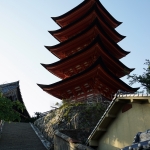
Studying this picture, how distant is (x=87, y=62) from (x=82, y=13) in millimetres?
8586

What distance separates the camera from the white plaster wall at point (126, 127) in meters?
8.29

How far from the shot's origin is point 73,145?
10938 millimetres

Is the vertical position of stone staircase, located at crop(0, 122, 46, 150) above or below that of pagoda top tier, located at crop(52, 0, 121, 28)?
below

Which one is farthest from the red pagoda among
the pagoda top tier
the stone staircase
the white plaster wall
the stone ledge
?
Result: the white plaster wall

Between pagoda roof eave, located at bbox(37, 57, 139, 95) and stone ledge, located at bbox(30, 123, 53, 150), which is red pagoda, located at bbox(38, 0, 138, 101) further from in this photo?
stone ledge, located at bbox(30, 123, 53, 150)

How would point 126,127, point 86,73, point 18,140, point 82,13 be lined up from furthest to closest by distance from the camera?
point 82,13 → point 86,73 → point 18,140 → point 126,127

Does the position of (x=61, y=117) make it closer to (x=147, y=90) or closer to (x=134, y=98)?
(x=147, y=90)

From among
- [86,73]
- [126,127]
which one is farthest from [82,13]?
[126,127]

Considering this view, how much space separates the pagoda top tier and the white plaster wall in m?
21.4

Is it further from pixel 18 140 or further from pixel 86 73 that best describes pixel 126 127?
pixel 86 73

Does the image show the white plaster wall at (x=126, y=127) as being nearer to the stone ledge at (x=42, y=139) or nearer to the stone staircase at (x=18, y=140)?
the stone staircase at (x=18, y=140)

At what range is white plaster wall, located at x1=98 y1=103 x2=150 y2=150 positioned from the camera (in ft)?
27.2

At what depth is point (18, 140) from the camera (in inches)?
650

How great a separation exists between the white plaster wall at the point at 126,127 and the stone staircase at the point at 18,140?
6.74 m
